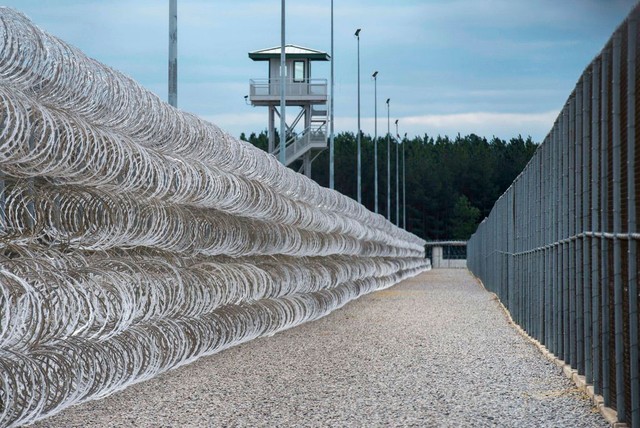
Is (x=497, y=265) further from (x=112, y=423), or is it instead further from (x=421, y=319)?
(x=112, y=423)

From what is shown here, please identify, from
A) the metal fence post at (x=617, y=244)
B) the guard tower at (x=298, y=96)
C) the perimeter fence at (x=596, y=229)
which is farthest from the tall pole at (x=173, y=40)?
the guard tower at (x=298, y=96)

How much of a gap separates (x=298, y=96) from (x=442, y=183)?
6766 centimetres

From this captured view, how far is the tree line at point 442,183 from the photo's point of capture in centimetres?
12338

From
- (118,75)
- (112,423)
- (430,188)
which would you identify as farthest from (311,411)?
(430,188)

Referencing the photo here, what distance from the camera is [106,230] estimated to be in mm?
9906

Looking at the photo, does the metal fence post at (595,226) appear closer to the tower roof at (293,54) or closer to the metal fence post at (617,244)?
the metal fence post at (617,244)

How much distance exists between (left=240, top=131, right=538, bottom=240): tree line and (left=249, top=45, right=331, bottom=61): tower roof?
5913cm

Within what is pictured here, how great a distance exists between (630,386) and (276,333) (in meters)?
9.76

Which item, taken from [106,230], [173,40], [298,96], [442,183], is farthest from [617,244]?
[442,183]

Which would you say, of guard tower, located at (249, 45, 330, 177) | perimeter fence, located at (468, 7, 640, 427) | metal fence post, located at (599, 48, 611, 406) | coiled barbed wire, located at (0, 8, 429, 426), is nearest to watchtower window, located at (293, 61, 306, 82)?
guard tower, located at (249, 45, 330, 177)

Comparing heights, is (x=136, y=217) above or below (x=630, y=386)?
above

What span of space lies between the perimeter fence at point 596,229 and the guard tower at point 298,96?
43.6 m

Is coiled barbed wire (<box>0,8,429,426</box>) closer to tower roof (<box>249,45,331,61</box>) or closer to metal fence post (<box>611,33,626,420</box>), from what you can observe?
metal fence post (<box>611,33,626,420</box>)

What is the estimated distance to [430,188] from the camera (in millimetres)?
125750
